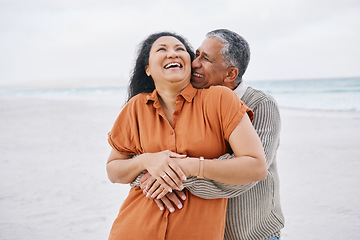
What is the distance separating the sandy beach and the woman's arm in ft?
8.14

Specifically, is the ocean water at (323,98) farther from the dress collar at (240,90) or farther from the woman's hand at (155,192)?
the woman's hand at (155,192)

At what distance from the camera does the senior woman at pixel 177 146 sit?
179cm

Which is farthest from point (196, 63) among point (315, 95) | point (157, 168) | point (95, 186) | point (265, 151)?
point (315, 95)

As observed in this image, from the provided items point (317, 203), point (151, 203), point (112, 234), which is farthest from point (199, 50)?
point (317, 203)

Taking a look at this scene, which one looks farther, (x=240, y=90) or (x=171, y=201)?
(x=240, y=90)

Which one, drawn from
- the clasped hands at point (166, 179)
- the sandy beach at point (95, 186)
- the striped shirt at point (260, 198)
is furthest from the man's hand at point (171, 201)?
the sandy beach at point (95, 186)

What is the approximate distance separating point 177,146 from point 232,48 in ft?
3.04

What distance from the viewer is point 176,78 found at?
2.02 m

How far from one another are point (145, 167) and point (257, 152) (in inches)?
24.8

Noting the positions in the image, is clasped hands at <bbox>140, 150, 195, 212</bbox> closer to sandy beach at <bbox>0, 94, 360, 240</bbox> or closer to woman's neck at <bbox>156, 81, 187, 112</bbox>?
woman's neck at <bbox>156, 81, 187, 112</bbox>

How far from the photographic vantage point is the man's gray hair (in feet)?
7.89

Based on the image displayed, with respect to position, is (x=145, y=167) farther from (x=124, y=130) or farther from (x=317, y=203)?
(x=317, y=203)

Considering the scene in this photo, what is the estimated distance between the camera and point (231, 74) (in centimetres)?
246

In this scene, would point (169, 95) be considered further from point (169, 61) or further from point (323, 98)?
point (323, 98)
